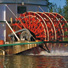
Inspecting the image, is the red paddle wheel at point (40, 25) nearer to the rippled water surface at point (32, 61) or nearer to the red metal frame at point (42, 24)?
the red metal frame at point (42, 24)

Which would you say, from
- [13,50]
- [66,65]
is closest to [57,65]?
[66,65]

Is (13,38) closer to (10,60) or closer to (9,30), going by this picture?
(9,30)

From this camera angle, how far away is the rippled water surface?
21608mm

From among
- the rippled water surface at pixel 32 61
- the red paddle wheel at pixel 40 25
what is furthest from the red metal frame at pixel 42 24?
the rippled water surface at pixel 32 61

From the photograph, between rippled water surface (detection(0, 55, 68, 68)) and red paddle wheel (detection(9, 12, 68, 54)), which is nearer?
rippled water surface (detection(0, 55, 68, 68))

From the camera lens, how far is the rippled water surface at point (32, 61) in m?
21.6

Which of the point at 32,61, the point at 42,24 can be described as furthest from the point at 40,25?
the point at 32,61

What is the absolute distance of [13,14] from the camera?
92.7 feet

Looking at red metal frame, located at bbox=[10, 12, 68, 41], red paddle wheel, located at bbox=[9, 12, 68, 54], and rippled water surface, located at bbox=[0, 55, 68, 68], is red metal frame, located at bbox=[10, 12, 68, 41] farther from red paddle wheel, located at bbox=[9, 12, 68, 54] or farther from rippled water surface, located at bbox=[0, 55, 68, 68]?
rippled water surface, located at bbox=[0, 55, 68, 68]

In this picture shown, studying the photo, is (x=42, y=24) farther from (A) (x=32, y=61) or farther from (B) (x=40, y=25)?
(A) (x=32, y=61)

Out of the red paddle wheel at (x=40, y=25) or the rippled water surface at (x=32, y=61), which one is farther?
the red paddle wheel at (x=40, y=25)

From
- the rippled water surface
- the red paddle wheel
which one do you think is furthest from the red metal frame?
the rippled water surface

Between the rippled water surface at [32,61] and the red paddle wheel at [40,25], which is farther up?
the red paddle wheel at [40,25]

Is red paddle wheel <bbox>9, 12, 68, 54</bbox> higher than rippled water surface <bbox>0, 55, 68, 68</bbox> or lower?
higher
